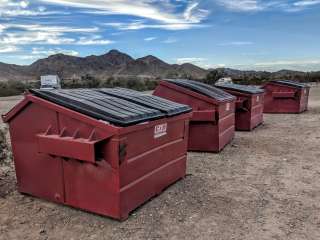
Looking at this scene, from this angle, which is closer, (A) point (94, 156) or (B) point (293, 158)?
(A) point (94, 156)

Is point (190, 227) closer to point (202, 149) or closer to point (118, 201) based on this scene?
point (118, 201)

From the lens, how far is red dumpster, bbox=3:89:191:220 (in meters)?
3.73

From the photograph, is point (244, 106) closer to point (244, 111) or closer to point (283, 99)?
point (244, 111)

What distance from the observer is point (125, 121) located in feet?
12.2

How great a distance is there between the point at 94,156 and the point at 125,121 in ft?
1.57

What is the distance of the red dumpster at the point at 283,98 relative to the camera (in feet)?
46.6

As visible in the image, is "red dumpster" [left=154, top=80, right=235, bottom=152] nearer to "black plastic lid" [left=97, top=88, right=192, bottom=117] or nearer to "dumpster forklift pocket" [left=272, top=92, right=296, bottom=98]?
"black plastic lid" [left=97, top=88, right=192, bottom=117]

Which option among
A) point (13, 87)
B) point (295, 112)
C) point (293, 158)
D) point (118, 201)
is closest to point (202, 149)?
point (293, 158)

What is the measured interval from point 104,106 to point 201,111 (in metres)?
3.22

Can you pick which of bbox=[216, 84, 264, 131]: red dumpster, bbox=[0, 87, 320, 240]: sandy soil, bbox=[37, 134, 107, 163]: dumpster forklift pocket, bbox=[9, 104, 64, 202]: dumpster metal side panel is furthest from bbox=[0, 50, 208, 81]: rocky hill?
bbox=[37, 134, 107, 163]: dumpster forklift pocket

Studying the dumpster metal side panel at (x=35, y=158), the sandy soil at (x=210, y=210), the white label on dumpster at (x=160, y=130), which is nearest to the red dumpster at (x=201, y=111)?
the sandy soil at (x=210, y=210)

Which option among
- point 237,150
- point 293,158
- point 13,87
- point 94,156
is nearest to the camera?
point 94,156

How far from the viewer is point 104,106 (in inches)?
161

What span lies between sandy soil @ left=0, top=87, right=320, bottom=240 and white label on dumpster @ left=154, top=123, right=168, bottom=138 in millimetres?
808
